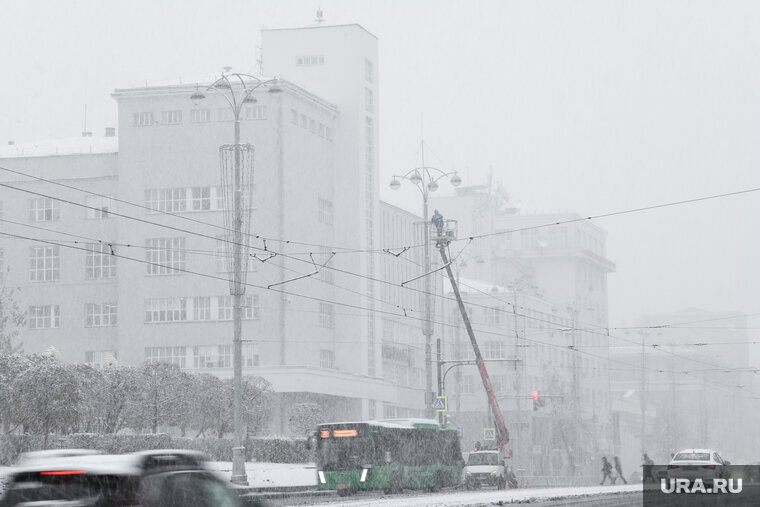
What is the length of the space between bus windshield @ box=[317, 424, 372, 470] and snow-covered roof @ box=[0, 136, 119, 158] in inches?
2157

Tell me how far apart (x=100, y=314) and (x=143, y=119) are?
13.3 m

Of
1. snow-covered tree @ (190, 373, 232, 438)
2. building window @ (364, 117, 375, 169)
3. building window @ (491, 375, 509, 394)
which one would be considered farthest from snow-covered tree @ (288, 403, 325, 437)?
building window @ (491, 375, 509, 394)

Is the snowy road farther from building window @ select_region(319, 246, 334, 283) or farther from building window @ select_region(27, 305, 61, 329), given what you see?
building window @ select_region(27, 305, 61, 329)

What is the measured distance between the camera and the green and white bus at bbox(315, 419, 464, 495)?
3709cm

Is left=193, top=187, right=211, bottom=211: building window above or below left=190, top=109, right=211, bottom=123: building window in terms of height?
below

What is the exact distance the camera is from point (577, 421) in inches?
3706

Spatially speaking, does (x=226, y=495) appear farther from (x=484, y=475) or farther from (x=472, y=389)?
(x=472, y=389)

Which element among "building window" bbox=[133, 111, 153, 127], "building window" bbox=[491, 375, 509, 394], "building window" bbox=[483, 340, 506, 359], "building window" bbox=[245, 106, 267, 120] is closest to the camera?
"building window" bbox=[245, 106, 267, 120]

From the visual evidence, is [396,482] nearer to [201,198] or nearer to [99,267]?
[201,198]

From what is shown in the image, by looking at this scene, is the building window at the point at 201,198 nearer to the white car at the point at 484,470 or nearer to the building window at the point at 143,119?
the building window at the point at 143,119

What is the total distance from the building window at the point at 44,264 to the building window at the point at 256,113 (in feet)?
53.1

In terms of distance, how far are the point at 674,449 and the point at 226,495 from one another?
107802mm

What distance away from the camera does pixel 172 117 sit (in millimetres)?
82312

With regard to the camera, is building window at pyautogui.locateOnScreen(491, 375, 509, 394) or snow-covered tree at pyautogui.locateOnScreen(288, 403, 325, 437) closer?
snow-covered tree at pyautogui.locateOnScreen(288, 403, 325, 437)
